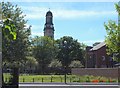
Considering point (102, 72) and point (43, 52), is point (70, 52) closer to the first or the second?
point (43, 52)

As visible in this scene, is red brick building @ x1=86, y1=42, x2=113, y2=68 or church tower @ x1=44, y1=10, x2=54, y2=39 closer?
red brick building @ x1=86, y1=42, x2=113, y2=68

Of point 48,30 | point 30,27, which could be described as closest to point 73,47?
point 48,30

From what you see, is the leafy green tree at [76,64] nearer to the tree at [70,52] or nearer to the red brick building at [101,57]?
the tree at [70,52]

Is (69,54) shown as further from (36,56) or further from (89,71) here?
(89,71)

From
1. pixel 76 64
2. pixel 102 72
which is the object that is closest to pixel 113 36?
pixel 102 72

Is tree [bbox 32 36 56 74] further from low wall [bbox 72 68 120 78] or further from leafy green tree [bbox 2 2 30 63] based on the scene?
leafy green tree [bbox 2 2 30 63]

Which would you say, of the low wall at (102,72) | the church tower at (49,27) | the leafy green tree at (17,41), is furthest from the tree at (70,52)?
the leafy green tree at (17,41)

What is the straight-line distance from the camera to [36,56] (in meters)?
108

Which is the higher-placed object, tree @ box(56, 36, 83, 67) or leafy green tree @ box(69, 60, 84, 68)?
tree @ box(56, 36, 83, 67)

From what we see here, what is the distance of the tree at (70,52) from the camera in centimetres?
12069

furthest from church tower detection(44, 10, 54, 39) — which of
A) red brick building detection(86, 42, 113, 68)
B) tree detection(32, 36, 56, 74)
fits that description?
red brick building detection(86, 42, 113, 68)

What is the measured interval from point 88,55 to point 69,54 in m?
23.7

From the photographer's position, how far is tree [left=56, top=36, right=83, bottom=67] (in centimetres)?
12069

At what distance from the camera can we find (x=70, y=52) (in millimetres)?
127188
